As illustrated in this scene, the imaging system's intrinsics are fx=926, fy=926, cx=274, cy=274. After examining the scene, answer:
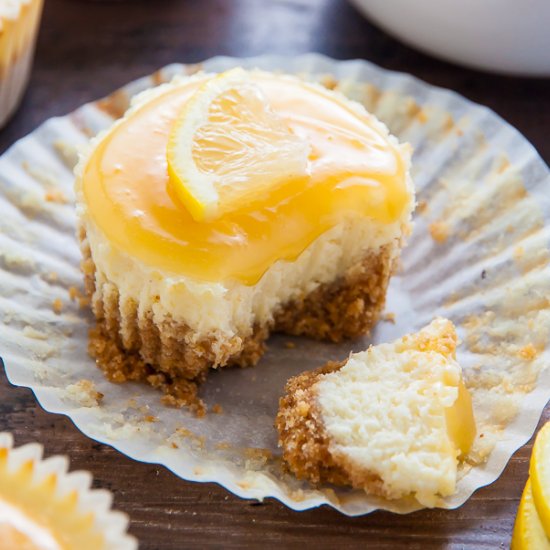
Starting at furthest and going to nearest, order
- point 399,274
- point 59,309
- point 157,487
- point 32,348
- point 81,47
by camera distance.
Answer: point 81,47
point 399,274
point 59,309
point 32,348
point 157,487

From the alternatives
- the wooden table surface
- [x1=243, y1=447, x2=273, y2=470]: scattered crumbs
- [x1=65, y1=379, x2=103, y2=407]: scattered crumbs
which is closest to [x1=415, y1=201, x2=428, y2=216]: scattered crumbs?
the wooden table surface

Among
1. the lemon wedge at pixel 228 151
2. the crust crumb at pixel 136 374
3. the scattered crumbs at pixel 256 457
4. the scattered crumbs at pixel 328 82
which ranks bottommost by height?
the crust crumb at pixel 136 374

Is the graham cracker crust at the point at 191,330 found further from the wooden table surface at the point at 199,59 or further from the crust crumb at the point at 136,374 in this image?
the wooden table surface at the point at 199,59

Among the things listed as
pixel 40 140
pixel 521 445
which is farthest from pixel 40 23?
pixel 521 445

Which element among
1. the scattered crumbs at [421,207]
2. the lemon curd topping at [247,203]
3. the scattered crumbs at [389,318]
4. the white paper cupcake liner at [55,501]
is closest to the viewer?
the white paper cupcake liner at [55,501]

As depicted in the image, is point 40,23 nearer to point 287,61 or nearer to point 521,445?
point 287,61

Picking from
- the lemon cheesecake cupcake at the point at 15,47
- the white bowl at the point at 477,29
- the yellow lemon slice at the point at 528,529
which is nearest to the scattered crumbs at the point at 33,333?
the lemon cheesecake cupcake at the point at 15,47
